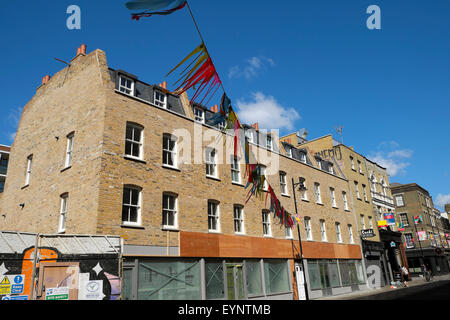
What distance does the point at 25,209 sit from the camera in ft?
58.3

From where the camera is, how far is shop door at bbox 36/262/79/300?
998 centimetres

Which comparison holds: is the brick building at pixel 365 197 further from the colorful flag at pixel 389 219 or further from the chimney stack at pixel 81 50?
the chimney stack at pixel 81 50

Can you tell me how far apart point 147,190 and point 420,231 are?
151 feet

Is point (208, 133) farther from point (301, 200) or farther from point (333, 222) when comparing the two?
point (333, 222)

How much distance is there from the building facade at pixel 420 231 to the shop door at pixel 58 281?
149 ft

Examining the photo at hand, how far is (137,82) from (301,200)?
14.9 metres

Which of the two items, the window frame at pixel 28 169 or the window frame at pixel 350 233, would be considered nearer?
the window frame at pixel 28 169

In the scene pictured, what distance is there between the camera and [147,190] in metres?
15.2

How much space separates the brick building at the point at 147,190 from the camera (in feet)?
46.6

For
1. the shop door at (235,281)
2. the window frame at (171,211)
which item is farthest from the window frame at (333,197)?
the window frame at (171,211)

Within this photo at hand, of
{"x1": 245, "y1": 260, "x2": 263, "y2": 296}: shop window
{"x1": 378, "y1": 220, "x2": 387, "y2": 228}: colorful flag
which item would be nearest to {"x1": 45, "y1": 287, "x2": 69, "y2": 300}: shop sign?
{"x1": 245, "y1": 260, "x2": 263, "y2": 296}: shop window

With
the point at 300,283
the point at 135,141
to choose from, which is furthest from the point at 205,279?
the point at 300,283

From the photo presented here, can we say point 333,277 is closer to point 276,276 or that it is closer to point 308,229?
point 308,229

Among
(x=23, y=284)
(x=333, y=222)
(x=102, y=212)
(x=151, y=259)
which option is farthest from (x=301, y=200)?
(x=23, y=284)
